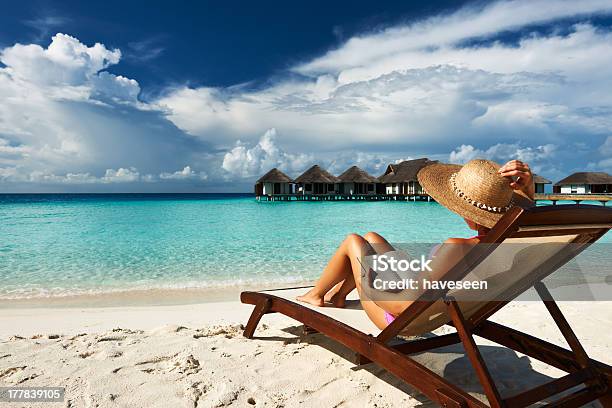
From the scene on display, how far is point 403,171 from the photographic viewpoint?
3694 cm

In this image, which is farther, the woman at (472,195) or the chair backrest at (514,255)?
the woman at (472,195)

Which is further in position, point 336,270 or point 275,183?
point 275,183

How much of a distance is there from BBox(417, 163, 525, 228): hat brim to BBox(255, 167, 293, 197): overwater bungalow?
114ft

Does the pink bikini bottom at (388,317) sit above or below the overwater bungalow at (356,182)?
below

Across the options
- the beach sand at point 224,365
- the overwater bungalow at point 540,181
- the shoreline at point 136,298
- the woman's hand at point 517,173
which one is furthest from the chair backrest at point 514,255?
the overwater bungalow at point 540,181

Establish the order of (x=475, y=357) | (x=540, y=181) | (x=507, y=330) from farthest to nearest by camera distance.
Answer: (x=540, y=181), (x=507, y=330), (x=475, y=357)

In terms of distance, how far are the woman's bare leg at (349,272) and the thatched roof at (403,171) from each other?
32628mm

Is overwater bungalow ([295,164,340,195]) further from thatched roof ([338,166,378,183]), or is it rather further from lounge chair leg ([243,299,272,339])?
lounge chair leg ([243,299,272,339])

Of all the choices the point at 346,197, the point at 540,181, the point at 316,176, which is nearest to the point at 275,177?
the point at 316,176

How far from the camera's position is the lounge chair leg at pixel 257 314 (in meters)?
2.66

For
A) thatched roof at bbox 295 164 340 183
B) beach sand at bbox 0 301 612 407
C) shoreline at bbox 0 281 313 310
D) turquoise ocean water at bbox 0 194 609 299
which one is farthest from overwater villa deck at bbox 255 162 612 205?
beach sand at bbox 0 301 612 407

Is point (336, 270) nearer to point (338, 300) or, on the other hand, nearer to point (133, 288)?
point (338, 300)

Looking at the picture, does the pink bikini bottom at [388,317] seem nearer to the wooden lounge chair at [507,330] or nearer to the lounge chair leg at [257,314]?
the wooden lounge chair at [507,330]

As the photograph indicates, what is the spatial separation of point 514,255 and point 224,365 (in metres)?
1.72
